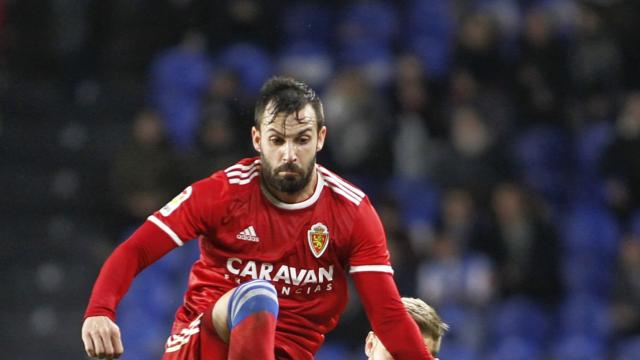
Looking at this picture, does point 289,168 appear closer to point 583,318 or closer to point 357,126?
point 357,126

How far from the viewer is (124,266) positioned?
13.1ft

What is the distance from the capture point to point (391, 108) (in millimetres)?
8312

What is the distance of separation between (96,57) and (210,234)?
5026 mm

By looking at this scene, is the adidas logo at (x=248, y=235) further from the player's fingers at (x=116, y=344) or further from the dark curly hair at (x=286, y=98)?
the player's fingers at (x=116, y=344)

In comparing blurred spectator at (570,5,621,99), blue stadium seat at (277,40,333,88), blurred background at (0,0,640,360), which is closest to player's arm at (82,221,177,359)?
blurred background at (0,0,640,360)

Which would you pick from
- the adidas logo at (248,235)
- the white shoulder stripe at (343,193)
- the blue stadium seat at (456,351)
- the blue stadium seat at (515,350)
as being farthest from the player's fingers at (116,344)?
the blue stadium seat at (515,350)

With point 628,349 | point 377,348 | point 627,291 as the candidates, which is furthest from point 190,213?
point 627,291

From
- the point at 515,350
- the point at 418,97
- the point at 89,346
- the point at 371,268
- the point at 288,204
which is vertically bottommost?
the point at 89,346

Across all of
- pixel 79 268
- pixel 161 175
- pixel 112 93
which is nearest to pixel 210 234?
pixel 161 175

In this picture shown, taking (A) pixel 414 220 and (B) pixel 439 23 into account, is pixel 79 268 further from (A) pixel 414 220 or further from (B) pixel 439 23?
(B) pixel 439 23

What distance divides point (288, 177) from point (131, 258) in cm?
58

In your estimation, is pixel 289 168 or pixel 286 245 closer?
pixel 289 168

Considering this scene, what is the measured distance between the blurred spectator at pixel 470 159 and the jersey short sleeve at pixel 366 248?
368 cm

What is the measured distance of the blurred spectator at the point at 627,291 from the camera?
7.69 metres
